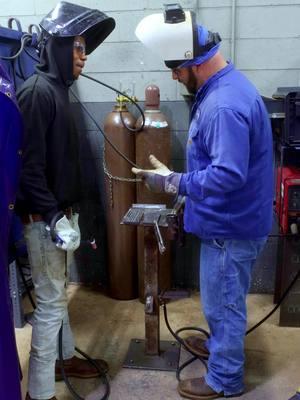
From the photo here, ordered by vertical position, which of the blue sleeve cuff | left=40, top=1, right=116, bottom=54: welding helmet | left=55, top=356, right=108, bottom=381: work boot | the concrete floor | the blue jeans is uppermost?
left=40, top=1, right=116, bottom=54: welding helmet

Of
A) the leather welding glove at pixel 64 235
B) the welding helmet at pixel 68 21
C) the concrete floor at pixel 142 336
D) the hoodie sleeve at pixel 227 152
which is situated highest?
the welding helmet at pixel 68 21

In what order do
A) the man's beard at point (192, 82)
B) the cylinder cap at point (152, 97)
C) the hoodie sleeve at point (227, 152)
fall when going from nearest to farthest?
the hoodie sleeve at point (227, 152) → the man's beard at point (192, 82) → the cylinder cap at point (152, 97)

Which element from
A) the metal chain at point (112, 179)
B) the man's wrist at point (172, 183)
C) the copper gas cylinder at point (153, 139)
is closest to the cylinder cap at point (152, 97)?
the copper gas cylinder at point (153, 139)

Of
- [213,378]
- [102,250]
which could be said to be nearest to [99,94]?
[102,250]

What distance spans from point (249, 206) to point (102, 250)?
1.59m

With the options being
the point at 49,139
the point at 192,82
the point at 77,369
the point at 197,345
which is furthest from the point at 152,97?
the point at 77,369

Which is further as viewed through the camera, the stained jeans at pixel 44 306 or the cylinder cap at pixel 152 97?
the cylinder cap at pixel 152 97

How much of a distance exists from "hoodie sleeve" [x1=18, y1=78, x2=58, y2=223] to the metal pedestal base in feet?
3.18

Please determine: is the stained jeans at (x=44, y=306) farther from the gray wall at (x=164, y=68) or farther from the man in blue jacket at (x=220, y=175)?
the gray wall at (x=164, y=68)

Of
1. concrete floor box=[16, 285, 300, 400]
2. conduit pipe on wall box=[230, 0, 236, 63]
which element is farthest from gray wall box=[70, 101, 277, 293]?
conduit pipe on wall box=[230, 0, 236, 63]

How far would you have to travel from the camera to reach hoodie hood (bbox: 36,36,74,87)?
178 cm

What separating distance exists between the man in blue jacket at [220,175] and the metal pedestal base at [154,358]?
0.34 m

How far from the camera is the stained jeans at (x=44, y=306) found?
173cm

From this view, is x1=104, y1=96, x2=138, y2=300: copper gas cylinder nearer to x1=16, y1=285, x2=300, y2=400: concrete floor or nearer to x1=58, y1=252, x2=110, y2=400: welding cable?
x1=16, y1=285, x2=300, y2=400: concrete floor
